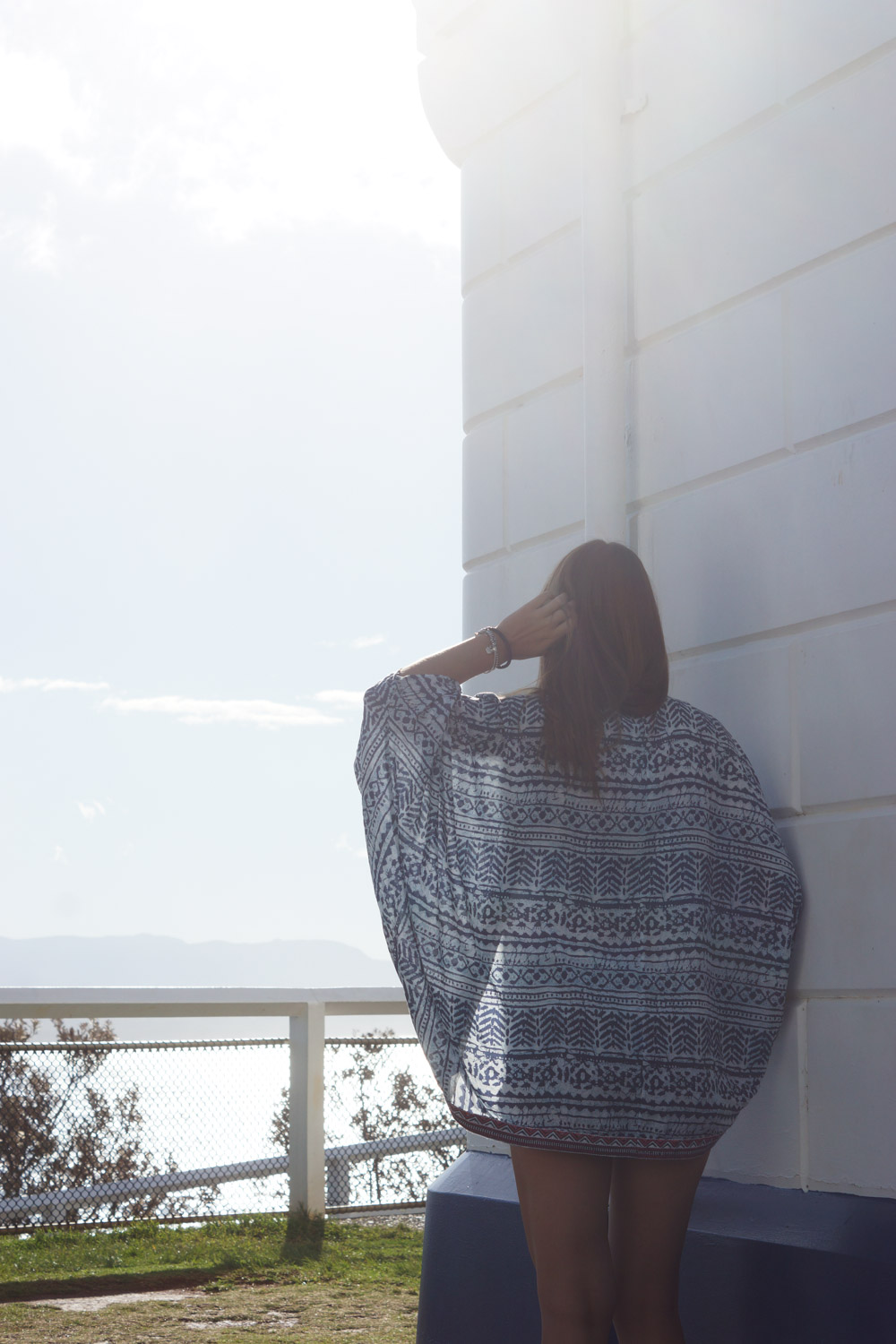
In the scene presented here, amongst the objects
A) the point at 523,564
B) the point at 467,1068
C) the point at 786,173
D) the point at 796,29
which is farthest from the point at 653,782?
the point at 796,29

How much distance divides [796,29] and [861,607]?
1.28 m

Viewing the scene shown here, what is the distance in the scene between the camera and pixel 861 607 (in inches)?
96.4

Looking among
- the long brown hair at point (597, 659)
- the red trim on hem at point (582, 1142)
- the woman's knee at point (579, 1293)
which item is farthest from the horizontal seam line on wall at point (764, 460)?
the woman's knee at point (579, 1293)

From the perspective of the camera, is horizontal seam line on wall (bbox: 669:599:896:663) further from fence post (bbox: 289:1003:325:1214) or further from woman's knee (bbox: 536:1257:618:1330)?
fence post (bbox: 289:1003:325:1214)

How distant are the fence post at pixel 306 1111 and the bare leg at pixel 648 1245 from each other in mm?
3168

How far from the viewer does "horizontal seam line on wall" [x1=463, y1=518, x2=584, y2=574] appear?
3111 millimetres

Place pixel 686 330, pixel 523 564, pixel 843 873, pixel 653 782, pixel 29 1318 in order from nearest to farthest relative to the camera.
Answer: pixel 653 782 → pixel 843 873 → pixel 686 330 → pixel 523 564 → pixel 29 1318

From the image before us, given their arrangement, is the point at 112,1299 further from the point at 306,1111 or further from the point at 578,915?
the point at 578,915

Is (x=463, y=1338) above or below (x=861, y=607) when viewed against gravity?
below

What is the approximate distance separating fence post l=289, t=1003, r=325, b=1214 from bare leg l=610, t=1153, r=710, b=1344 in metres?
3.17

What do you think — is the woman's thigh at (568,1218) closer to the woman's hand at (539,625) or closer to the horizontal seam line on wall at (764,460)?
the woman's hand at (539,625)

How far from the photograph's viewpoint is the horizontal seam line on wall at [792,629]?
2430 mm

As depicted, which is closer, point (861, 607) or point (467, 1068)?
point (467, 1068)

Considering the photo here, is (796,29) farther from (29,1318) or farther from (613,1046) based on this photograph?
(29,1318)
